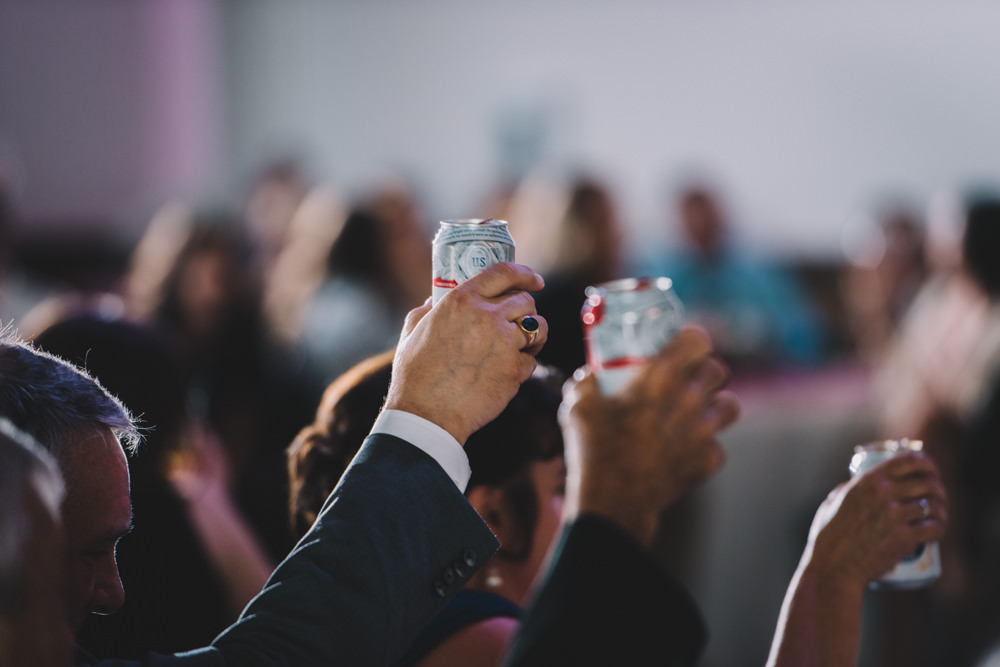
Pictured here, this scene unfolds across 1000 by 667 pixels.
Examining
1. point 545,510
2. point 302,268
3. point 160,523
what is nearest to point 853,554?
point 545,510

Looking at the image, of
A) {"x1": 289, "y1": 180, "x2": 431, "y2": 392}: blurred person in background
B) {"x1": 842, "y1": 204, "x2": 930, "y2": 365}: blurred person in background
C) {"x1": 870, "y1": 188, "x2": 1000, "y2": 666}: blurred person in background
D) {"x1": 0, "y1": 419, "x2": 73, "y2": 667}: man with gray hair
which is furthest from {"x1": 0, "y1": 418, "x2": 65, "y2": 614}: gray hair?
{"x1": 842, "y1": 204, "x2": 930, "y2": 365}: blurred person in background

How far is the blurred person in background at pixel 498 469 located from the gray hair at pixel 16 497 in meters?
0.51

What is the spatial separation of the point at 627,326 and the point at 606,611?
11.0 inches

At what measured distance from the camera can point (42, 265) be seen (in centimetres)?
603

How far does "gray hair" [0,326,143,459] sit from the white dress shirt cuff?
0.29 m

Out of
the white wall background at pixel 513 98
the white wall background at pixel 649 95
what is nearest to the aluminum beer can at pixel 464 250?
the white wall background at pixel 649 95

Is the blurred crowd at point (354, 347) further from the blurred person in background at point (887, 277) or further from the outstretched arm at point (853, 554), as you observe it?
the outstretched arm at point (853, 554)

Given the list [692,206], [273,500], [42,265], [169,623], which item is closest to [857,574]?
[169,623]

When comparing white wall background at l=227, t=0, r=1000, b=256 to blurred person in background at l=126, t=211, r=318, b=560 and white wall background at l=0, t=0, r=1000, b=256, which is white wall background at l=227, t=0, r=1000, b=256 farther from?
blurred person in background at l=126, t=211, r=318, b=560

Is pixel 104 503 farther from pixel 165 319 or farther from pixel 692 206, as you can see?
pixel 692 206

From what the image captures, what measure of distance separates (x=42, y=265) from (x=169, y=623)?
510cm

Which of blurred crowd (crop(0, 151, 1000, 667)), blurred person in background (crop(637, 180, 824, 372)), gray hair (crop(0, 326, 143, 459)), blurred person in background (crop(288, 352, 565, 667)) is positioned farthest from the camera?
blurred person in background (crop(637, 180, 824, 372))

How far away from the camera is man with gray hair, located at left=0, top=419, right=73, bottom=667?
709 millimetres

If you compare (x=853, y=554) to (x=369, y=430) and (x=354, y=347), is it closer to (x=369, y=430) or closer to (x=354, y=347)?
(x=369, y=430)
